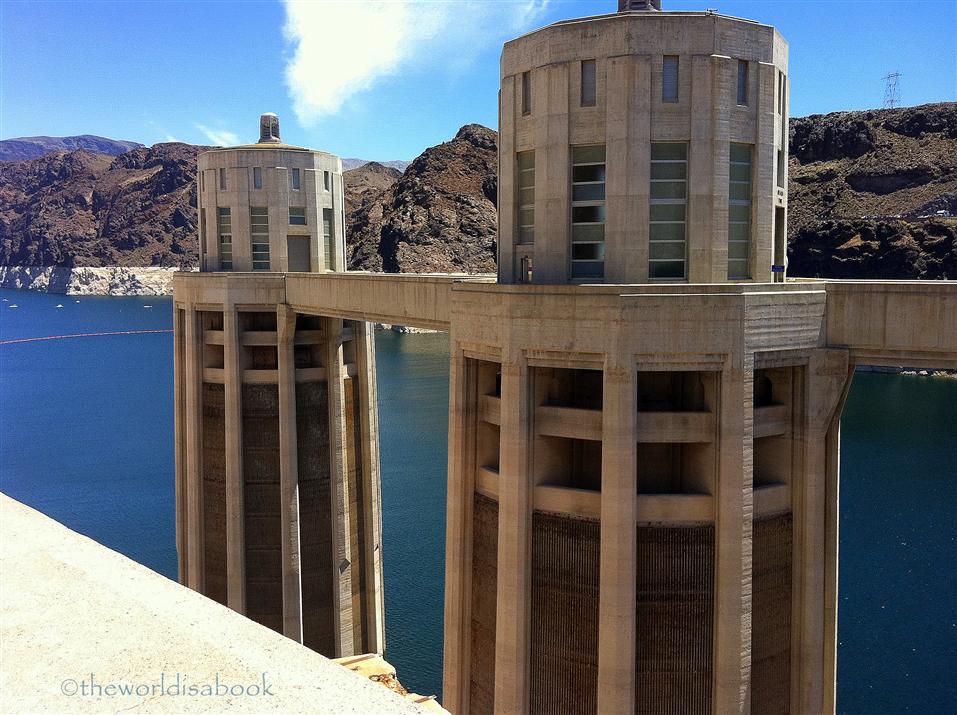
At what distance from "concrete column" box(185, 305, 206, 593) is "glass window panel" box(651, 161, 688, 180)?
2289 cm

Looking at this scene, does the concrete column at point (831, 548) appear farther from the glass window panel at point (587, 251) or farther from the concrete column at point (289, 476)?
the concrete column at point (289, 476)

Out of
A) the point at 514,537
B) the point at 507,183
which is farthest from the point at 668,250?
the point at 514,537

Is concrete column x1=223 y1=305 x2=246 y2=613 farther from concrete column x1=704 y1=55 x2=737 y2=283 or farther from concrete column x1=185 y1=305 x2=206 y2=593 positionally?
concrete column x1=704 y1=55 x2=737 y2=283

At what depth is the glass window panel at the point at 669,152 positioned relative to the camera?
16.1 m

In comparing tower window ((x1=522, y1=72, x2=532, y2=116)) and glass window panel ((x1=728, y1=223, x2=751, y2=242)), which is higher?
tower window ((x1=522, y1=72, x2=532, y2=116))

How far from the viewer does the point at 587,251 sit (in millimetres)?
16688

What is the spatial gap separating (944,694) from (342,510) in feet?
Answer: 82.5

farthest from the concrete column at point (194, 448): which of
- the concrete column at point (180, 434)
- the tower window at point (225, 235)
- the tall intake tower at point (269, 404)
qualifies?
the tower window at point (225, 235)

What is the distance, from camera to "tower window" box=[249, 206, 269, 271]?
112 feet

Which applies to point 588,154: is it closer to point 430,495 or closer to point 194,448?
point 194,448

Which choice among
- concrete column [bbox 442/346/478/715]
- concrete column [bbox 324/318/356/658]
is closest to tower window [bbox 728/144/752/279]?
concrete column [bbox 442/346/478/715]

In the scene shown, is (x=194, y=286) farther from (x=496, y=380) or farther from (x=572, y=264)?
(x=572, y=264)

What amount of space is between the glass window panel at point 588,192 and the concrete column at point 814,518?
5.09m

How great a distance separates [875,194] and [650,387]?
174 metres
